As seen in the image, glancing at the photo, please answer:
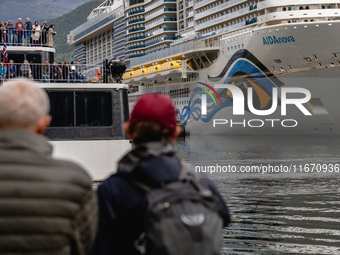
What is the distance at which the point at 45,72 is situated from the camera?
13969 mm

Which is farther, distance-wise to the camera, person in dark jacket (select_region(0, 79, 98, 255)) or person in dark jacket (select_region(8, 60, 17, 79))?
person in dark jacket (select_region(8, 60, 17, 79))

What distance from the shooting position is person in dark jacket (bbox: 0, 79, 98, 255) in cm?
197

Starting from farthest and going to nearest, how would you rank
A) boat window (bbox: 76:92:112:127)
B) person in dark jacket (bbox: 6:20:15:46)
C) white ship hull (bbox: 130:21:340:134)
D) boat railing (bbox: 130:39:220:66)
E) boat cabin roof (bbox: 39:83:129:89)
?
boat railing (bbox: 130:39:220:66) → white ship hull (bbox: 130:21:340:134) → person in dark jacket (bbox: 6:20:15:46) → boat window (bbox: 76:92:112:127) → boat cabin roof (bbox: 39:83:129:89)

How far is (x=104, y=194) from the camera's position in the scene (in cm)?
221

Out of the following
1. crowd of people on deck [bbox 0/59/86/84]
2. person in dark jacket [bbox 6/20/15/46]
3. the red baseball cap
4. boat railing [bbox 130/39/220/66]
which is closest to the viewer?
the red baseball cap

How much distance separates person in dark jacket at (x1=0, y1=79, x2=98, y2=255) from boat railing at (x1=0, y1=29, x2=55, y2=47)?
1379 cm

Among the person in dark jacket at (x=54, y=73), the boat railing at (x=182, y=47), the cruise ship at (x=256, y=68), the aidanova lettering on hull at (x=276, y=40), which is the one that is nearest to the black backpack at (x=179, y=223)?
the person in dark jacket at (x=54, y=73)

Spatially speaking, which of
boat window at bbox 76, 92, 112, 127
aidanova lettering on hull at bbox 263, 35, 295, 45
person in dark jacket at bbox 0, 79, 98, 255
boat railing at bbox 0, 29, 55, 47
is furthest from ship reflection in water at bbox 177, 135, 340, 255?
aidanova lettering on hull at bbox 263, 35, 295, 45

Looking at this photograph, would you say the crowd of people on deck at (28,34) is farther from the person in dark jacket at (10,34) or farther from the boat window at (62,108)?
the boat window at (62,108)

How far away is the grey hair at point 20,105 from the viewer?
2.11m

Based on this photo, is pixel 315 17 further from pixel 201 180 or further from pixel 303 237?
pixel 201 180

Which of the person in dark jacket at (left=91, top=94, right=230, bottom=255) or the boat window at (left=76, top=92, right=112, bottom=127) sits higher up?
the boat window at (left=76, top=92, right=112, bottom=127)

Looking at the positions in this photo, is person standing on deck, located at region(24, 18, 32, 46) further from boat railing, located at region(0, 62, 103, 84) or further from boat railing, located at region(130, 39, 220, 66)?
boat railing, located at region(130, 39, 220, 66)

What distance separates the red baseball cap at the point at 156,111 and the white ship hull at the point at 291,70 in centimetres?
2979
